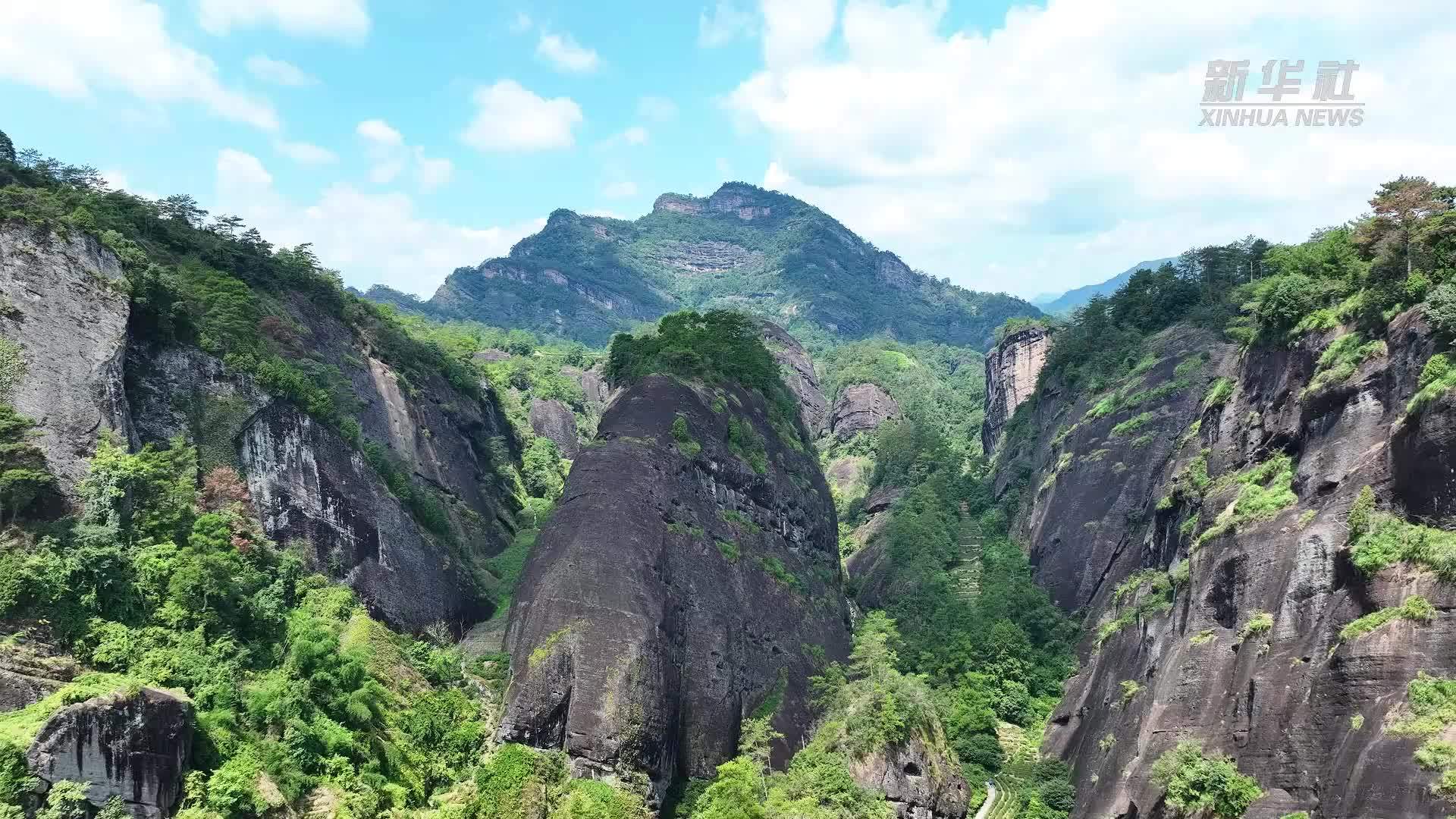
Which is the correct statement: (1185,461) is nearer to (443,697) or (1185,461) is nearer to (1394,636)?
(1394,636)

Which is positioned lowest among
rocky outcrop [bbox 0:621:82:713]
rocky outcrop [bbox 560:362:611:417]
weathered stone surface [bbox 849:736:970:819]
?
weathered stone surface [bbox 849:736:970:819]

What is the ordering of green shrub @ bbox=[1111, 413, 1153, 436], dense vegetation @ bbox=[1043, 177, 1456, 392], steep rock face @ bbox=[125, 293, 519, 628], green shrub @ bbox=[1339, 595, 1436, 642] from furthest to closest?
green shrub @ bbox=[1111, 413, 1153, 436], steep rock face @ bbox=[125, 293, 519, 628], dense vegetation @ bbox=[1043, 177, 1456, 392], green shrub @ bbox=[1339, 595, 1436, 642]

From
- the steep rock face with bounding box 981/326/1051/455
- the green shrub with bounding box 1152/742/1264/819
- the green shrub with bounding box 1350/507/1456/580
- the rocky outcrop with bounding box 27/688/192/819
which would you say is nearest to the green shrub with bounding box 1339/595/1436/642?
the green shrub with bounding box 1350/507/1456/580

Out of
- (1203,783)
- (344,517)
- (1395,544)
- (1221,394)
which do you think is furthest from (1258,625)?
(344,517)

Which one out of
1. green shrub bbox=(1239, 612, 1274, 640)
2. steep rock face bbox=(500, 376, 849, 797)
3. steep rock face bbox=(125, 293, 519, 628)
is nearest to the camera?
green shrub bbox=(1239, 612, 1274, 640)

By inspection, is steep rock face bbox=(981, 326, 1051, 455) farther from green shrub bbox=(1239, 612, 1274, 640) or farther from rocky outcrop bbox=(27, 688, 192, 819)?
rocky outcrop bbox=(27, 688, 192, 819)

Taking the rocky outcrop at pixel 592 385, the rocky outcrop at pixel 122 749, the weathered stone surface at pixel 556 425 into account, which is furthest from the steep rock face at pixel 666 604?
the rocky outcrop at pixel 592 385
